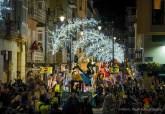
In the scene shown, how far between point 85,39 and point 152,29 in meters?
23.0

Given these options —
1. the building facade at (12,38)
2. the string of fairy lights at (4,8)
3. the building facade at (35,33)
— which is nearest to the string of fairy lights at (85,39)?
the building facade at (35,33)

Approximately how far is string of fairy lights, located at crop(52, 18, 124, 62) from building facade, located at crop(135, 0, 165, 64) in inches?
408

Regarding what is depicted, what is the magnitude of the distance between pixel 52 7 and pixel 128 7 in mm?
78833

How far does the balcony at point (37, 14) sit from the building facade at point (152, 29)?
8.51m

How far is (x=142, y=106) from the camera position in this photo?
25000 millimetres

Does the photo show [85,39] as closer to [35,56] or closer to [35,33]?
[35,33]

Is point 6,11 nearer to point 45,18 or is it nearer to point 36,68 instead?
point 36,68

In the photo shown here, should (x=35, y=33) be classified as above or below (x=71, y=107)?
above

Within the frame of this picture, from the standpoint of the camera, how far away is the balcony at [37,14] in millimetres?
46625

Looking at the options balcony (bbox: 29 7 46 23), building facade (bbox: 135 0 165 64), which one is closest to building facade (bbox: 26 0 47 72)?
balcony (bbox: 29 7 46 23)

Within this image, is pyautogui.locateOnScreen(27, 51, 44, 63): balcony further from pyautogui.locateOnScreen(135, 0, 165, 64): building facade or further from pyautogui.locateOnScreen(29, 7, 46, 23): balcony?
pyautogui.locateOnScreen(135, 0, 165, 64): building facade

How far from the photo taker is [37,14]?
4934 centimetres

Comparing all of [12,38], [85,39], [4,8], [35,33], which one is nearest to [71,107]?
[4,8]

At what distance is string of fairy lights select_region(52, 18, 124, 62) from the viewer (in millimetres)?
58969
